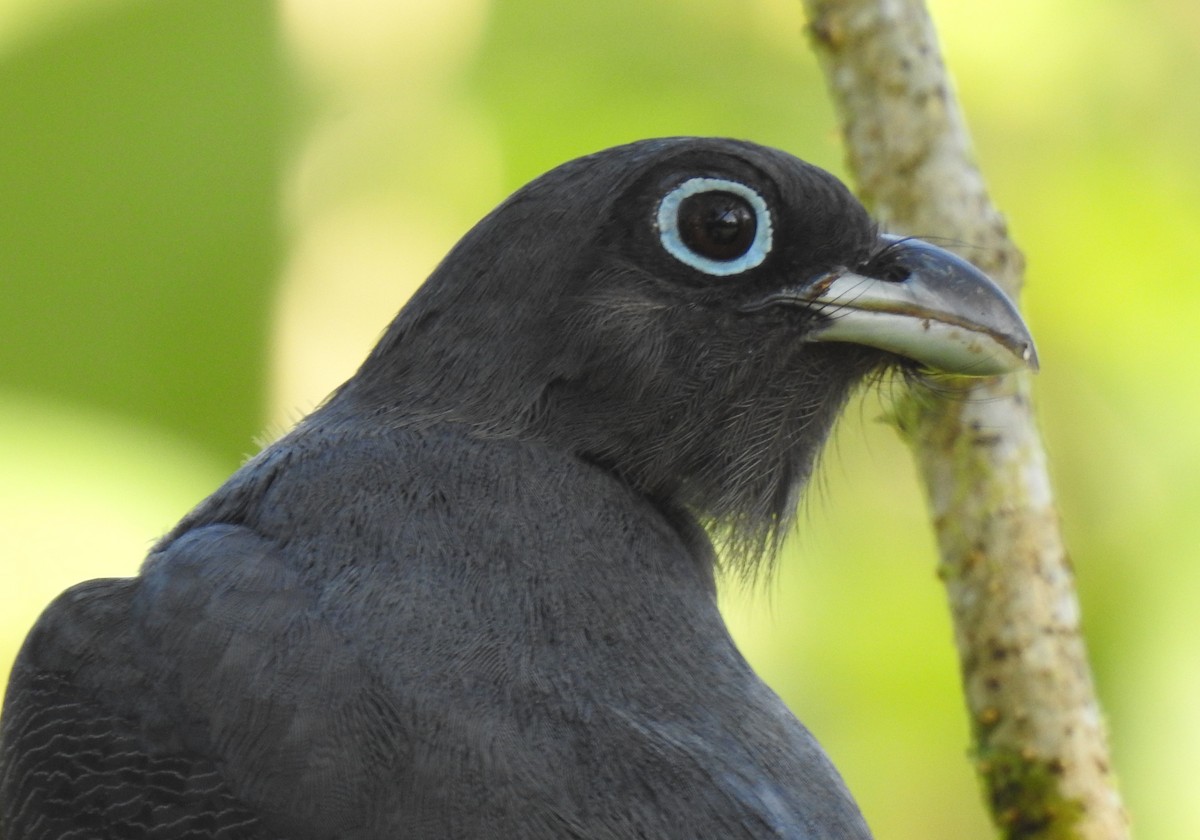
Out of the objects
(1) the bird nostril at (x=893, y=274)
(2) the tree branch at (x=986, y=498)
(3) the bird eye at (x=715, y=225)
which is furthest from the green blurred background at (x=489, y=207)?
(3) the bird eye at (x=715, y=225)

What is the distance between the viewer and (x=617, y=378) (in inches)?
136

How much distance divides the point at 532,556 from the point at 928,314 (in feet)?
3.56

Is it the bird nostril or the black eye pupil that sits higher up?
the bird nostril

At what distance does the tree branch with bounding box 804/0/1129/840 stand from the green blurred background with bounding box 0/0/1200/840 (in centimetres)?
482

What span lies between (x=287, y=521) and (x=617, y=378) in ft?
2.60

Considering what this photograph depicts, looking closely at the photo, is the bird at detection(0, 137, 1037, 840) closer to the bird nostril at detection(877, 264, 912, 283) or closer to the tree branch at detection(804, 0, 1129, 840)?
the bird nostril at detection(877, 264, 912, 283)

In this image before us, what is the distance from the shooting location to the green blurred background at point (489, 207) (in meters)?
9.91

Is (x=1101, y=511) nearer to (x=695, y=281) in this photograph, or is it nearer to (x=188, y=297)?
(x=188, y=297)

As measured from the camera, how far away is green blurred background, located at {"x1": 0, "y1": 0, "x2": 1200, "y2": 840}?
991cm

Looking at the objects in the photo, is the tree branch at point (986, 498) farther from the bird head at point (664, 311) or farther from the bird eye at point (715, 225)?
the bird eye at point (715, 225)

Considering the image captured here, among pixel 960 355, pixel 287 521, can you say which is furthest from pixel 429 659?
pixel 960 355

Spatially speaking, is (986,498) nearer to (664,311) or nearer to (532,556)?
(664,311)

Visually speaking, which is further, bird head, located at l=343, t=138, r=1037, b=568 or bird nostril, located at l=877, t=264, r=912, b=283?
bird nostril, located at l=877, t=264, r=912, b=283

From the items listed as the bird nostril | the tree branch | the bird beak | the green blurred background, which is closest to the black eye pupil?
the bird beak
